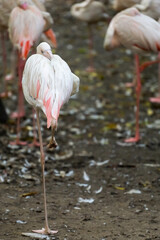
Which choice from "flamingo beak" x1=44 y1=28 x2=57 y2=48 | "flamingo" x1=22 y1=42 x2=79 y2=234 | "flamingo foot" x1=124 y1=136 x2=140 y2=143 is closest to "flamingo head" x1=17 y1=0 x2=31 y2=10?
"flamingo beak" x1=44 y1=28 x2=57 y2=48

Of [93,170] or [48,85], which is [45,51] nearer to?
[48,85]

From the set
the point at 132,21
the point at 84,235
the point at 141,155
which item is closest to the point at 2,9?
the point at 132,21

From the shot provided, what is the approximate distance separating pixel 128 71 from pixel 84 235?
15.1 ft

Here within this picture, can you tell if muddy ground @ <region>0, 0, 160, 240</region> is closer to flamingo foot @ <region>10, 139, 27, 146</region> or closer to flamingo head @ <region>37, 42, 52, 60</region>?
flamingo foot @ <region>10, 139, 27, 146</region>

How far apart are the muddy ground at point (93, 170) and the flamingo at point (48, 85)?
0.40 meters

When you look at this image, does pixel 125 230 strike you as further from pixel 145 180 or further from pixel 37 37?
pixel 37 37

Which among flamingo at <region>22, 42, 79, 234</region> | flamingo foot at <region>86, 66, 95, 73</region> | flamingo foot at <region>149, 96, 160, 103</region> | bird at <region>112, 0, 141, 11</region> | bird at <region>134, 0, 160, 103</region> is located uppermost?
flamingo at <region>22, 42, 79, 234</region>

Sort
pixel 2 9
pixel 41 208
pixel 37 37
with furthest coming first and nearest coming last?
pixel 2 9
pixel 37 37
pixel 41 208

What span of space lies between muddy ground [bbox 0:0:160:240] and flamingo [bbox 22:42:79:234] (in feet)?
1.30

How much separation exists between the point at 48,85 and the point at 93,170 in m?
1.62

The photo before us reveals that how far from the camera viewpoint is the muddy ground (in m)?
3.78

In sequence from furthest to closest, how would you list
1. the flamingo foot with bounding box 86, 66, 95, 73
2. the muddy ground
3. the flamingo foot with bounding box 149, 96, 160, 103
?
1. the flamingo foot with bounding box 86, 66, 95, 73
2. the flamingo foot with bounding box 149, 96, 160, 103
3. the muddy ground

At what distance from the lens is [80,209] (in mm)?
4055

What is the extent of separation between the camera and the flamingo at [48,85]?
337 centimetres
